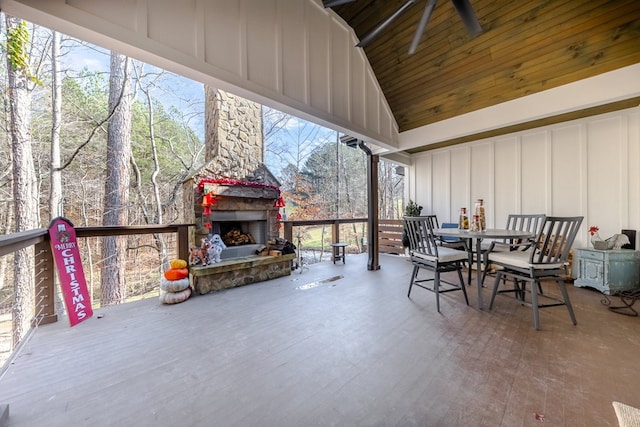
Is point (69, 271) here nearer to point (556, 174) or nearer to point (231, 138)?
point (231, 138)

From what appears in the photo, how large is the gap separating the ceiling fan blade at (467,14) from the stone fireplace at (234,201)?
127 inches

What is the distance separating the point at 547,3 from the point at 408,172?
3.78 meters

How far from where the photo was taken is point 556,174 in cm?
399

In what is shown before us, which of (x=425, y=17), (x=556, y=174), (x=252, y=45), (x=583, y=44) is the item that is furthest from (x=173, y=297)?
(x=556, y=174)

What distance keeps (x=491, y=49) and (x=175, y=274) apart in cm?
480

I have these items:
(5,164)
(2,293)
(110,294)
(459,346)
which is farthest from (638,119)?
(2,293)

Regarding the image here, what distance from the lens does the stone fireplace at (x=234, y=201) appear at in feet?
11.3

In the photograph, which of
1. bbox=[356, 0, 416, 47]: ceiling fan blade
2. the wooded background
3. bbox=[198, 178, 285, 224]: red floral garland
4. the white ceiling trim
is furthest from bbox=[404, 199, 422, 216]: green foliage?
the wooded background

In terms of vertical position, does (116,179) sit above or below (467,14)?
below

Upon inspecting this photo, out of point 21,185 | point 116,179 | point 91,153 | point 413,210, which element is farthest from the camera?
point 413,210

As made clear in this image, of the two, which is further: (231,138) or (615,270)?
(231,138)

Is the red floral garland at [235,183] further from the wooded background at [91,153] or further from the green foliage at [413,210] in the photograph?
the green foliage at [413,210]

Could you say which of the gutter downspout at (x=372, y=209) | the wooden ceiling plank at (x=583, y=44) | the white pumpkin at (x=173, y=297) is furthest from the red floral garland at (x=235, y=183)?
the wooden ceiling plank at (x=583, y=44)

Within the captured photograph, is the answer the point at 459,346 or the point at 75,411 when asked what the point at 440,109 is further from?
the point at 75,411
